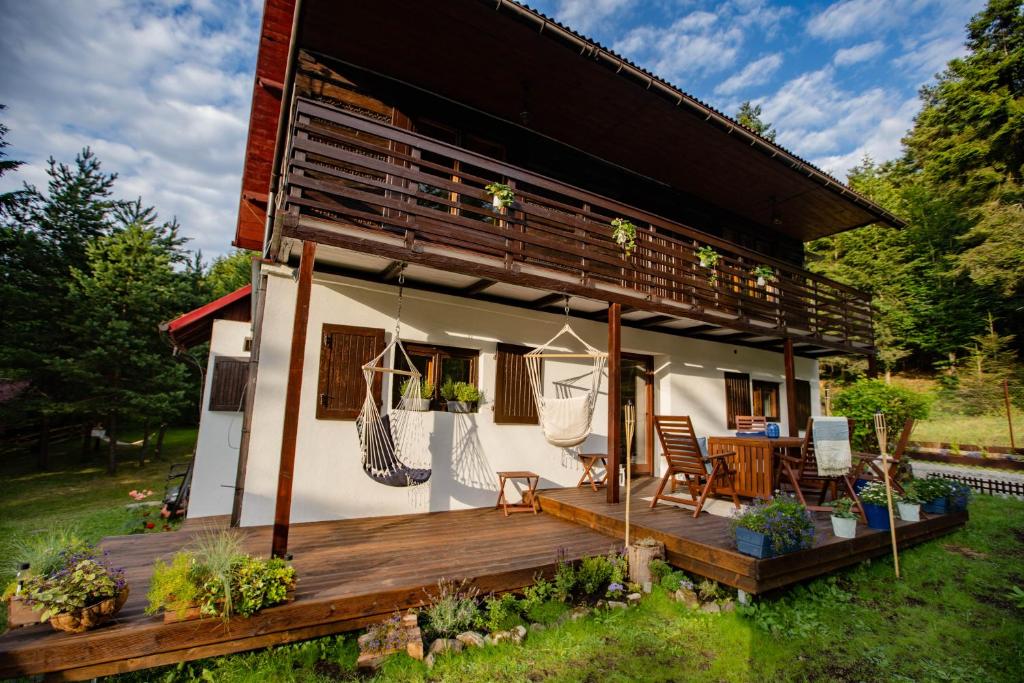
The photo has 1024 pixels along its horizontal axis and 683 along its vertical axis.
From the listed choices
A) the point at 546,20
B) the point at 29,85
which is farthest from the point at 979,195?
the point at 29,85

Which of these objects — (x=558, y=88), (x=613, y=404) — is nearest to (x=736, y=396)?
(x=613, y=404)

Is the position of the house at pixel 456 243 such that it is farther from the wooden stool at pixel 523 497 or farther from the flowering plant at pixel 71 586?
the flowering plant at pixel 71 586

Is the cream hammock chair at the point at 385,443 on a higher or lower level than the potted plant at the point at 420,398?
lower

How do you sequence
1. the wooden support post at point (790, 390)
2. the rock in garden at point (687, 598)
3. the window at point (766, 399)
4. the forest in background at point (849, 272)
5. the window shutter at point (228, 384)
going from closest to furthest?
the rock in garden at point (687, 598)
the window shutter at point (228, 384)
the wooden support post at point (790, 390)
the window at point (766, 399)
the forest in background at point (849, 272)

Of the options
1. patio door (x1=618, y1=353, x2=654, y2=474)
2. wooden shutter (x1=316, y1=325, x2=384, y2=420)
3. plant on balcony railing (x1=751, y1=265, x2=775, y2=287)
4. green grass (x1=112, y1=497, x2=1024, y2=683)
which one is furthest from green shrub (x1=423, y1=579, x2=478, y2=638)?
plant on balcony railing (x1=751, y1=265, x2=775, y2=287)

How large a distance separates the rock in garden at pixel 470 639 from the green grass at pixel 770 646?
0.21 ft

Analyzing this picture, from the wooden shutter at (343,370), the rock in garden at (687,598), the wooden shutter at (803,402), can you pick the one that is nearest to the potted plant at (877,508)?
the rock in garden at (687,598)

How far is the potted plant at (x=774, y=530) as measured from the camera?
384cm

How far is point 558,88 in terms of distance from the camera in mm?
6297

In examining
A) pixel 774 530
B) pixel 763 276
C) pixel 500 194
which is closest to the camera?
pixel 774 530

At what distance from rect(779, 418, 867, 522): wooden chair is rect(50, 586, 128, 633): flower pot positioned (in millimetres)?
5649

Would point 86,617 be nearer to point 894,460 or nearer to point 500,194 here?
point 500,194

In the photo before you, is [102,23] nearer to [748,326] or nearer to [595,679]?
[595,679]

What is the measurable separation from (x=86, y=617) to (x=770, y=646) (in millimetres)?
4426
